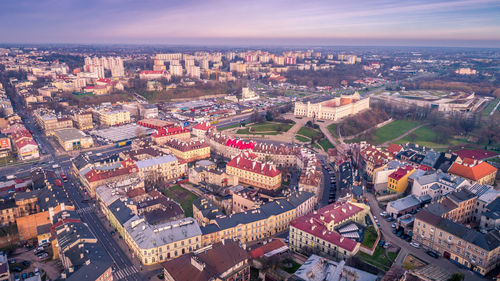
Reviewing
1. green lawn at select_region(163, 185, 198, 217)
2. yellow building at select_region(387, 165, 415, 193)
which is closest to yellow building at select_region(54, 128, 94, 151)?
green lawn at select_region(163, 185, 198, 217)

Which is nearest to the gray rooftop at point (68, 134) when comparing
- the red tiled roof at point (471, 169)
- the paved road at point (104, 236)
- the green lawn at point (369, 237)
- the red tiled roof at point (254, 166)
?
the paved road at point (104, 236)

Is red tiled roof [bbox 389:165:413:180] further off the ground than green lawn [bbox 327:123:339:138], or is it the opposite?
red tiled roof [bbox 389:165:413:180]

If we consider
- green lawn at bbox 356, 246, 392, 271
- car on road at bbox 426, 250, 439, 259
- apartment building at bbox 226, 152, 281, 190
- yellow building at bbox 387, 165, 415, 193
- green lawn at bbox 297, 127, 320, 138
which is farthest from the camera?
green lawn at bbox 297, 127, 320, 138

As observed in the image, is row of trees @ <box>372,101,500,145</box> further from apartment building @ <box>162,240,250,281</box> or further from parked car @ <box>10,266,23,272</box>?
parked car @ <box>10,266,23,272</box>

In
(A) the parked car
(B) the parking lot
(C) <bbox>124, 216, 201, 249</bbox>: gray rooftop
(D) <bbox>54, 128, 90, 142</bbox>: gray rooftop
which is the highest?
(D) <bbox>54, 128, 90, 142</bbox>: gray rooftop

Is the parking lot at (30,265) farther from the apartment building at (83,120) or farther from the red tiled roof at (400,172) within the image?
the apartment building at (83,120)

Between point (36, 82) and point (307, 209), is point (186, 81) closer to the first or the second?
point (36, 82)
